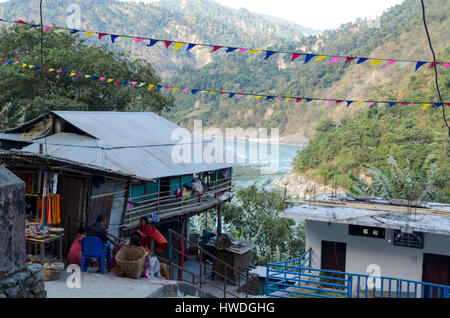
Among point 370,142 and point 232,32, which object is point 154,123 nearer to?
point 370,142

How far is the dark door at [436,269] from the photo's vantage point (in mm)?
10422

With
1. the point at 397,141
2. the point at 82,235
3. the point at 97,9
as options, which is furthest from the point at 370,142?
the point at 97,9

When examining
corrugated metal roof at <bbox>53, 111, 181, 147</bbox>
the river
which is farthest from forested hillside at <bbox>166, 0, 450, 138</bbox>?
corrugated metal roof at <bbox>53, 111, 181, 147</bbox>

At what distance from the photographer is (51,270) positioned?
22.7 feet

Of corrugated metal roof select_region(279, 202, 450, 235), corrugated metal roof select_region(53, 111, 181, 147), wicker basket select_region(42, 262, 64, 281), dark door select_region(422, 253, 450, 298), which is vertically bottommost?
dark door select_region(422, 253, 450, 298)

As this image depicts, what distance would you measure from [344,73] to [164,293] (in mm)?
86738

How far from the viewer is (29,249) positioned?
7.64 meters

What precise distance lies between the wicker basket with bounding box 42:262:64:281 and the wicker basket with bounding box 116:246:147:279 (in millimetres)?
966

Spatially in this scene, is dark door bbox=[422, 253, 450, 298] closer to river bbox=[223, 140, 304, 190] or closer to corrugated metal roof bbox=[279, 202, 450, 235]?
corrugated metal roof bbox=[279, 202, 450, 235]

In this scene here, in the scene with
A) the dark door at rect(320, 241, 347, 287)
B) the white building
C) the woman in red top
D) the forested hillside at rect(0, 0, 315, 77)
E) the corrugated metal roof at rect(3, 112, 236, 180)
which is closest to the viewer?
the woman in red top

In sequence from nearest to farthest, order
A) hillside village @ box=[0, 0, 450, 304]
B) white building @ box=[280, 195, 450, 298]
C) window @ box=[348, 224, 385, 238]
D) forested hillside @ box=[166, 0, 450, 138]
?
1. hillside village @ box=[0, 0, 450, 304]
2. white building @ box=[280, 195, 450, 298]
3. window @ box=[348, 224, 385, 238]
4. forested hillside @ box=[166, 0, 450, 138]

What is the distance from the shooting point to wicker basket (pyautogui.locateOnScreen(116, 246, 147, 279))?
285 inches

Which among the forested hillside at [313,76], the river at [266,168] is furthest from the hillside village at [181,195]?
the forested hillside at [313,76]

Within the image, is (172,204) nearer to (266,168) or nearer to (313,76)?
(266,168)
